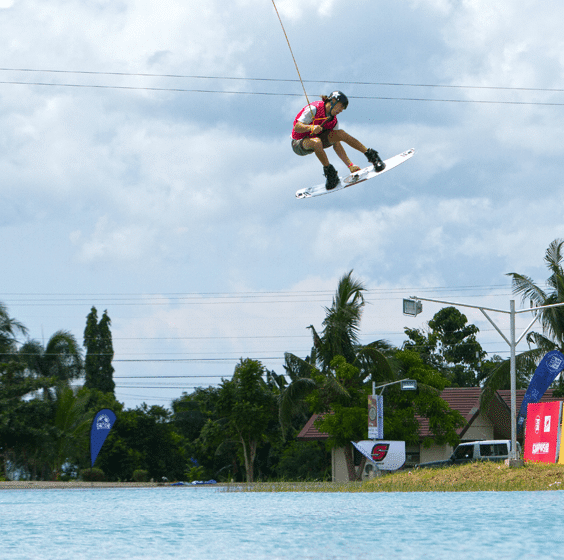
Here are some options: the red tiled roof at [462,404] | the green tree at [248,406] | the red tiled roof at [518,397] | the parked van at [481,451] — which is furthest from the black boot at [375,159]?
the green tree at [248,406]

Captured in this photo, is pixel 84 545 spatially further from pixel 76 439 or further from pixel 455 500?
pixel 76 439

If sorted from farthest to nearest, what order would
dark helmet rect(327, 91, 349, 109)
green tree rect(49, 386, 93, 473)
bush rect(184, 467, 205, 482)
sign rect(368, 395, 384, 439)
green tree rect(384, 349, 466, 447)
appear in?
bush rect(184, 467, 205, 482) < green tree rect(49, 386, 93, 473) < green tree rect(384, 349, 466, 447) < sign rect(368, 395, 384, 439) < dark helmet rect(327, 91, 349, 109)

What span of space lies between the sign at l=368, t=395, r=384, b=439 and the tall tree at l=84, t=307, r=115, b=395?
79.2 ft

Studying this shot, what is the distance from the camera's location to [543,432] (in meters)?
23.0

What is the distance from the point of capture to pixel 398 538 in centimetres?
1023

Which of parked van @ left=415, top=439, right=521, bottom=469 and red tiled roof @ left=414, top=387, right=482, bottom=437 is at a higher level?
red tiled roof @ left=414, top=387, right=482, bottom=437

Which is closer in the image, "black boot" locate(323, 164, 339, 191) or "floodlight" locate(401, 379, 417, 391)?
"black boot" locate(323, 164, 339, 191)

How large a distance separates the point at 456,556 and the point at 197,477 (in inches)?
1602

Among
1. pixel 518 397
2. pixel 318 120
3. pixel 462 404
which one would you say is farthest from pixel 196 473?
pixel 318 120

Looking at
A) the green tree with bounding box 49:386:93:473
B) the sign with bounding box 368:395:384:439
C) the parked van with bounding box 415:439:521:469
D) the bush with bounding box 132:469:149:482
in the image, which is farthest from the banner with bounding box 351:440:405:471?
the bush with bounding box 132:469:149:482

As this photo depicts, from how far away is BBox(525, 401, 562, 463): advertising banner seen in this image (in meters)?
22.5

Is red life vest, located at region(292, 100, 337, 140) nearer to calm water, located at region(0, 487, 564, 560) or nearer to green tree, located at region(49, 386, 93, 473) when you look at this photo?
calm water, located at region(0, 487, 564, 560)

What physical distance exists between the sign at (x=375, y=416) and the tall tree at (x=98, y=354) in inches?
951

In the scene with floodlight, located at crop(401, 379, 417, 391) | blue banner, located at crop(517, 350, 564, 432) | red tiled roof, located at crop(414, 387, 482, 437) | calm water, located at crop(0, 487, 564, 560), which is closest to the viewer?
calm water, located at crop(0, 487, 564, 560)
